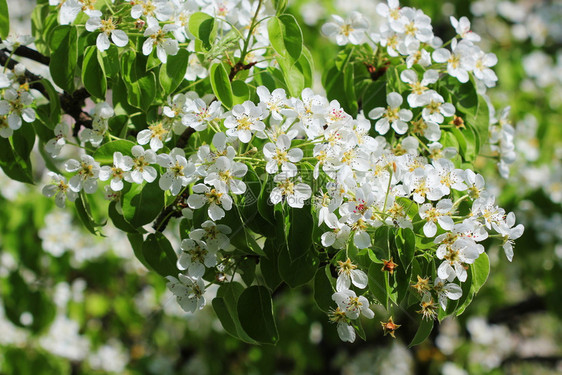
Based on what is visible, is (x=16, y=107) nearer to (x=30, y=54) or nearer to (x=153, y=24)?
(x=30, y=54)

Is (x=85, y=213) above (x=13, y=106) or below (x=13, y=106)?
below

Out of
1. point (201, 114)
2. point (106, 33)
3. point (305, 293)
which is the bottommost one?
point (305, 293)

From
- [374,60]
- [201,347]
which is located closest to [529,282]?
[201,347]

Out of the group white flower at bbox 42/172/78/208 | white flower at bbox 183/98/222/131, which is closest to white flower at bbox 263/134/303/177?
white flower at bbox 183/98/222/131

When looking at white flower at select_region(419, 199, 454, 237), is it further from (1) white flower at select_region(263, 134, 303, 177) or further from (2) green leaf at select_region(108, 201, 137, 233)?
(2) green leaf at select_region(108, 201, 137, 233)

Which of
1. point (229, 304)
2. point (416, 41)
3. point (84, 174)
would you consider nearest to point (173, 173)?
point (84, 174)

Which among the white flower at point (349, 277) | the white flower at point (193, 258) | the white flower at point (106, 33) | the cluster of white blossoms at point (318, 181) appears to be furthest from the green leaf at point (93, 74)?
the white flower at point (349, 277)

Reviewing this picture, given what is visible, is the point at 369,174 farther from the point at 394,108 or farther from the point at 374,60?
the point at 374,60
